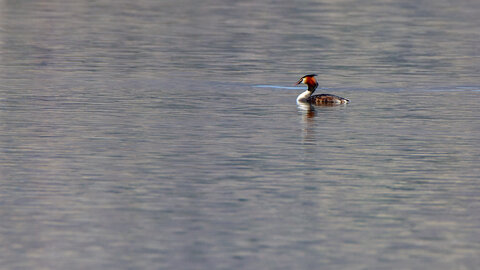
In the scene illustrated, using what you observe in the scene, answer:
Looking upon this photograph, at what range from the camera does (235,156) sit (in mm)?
18156

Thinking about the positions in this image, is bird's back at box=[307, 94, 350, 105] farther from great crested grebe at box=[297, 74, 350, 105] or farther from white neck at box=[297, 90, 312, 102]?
white neck at box=[297, 90, 312, 102]

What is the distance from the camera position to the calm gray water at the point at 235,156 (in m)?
12.6

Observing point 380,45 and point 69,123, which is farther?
point 380,45

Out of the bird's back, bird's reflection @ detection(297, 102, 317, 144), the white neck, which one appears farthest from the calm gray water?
the bird's back

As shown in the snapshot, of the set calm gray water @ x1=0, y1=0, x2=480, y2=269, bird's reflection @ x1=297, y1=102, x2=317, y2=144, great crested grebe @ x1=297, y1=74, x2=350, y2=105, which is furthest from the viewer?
great crested grebe @ x1=297, y1=74, x2=350, y2=105

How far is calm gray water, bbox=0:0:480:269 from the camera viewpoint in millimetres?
12570

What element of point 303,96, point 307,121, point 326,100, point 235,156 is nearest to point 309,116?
point 307,121

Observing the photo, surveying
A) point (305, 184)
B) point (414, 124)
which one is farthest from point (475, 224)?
point (414, 124)

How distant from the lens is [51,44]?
3906 cm

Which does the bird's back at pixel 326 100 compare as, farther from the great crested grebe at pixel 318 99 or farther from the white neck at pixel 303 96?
the white neck at pixel 303 96

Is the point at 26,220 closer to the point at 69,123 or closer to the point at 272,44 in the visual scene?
the point at 69,123

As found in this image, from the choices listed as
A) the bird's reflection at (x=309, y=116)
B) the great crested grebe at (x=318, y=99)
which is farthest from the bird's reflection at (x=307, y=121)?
Answer: the great crested grebe at (x=318, y=99)

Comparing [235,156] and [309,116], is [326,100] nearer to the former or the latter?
[309,116]

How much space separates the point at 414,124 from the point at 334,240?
380 inches
